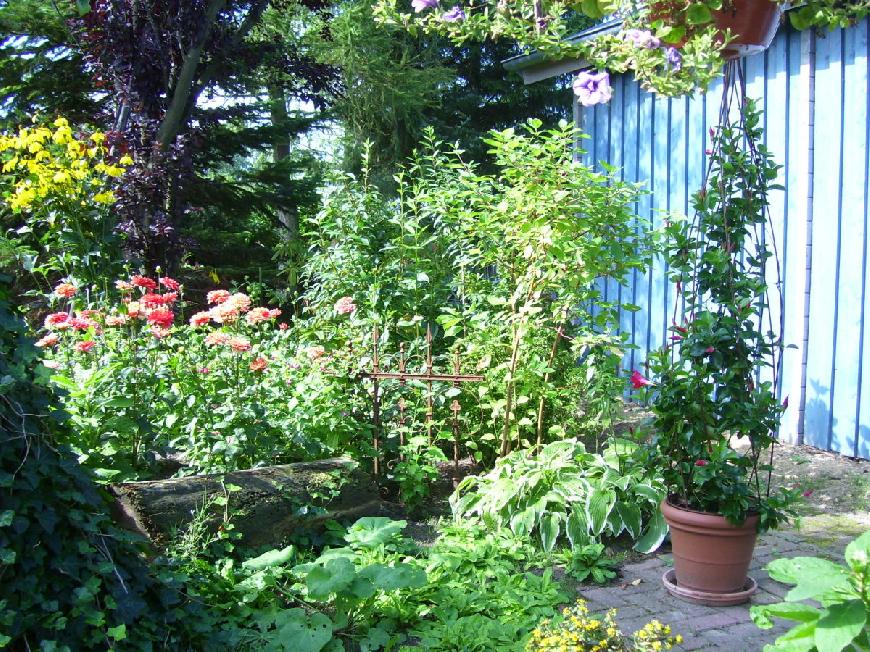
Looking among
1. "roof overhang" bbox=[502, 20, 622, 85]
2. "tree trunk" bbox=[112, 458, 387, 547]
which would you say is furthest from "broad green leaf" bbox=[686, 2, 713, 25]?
"roof overhang" bbox=[502, 20, 622, 85]

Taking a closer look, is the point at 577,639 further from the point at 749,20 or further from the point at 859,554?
the point at 749,20

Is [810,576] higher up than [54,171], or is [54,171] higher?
[54,171]

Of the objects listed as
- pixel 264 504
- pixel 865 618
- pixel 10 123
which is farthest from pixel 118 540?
pixel 10 123

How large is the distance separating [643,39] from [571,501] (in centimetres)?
217

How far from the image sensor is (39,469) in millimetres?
2145

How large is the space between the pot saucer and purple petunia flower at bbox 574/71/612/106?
6.49 feet

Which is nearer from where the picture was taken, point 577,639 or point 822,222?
point 577,639

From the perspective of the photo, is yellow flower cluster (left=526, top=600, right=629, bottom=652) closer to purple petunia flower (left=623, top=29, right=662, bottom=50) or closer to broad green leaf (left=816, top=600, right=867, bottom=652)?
broad green leaf (left=816, top=600, right=867, bottom=652)

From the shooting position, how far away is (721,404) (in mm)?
3248

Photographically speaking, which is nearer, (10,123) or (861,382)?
(861,382)

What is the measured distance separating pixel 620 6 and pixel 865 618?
1764mm

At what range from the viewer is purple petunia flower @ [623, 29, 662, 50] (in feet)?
8.17

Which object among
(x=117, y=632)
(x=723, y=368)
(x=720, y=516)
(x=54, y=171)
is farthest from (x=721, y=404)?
(x=54, y=171)

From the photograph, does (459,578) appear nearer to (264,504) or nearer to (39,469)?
(264,504)
